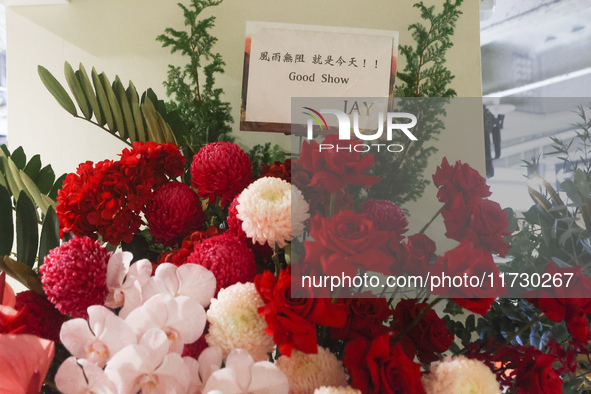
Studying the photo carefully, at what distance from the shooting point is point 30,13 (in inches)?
36.8

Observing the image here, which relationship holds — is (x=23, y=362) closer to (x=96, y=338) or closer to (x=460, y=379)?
(x=96, y=338)

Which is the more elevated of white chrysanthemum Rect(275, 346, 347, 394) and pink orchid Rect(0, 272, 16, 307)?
pink orchid Rect(0, 272, 16, 307)

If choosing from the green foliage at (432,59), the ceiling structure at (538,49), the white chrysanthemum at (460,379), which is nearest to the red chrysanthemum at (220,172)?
the white chrysanthemum at (460,379)

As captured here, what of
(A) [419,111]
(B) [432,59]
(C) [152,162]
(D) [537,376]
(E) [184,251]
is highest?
(B) [432,59]

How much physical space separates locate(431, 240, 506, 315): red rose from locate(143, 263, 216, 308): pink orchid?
0.21 metres

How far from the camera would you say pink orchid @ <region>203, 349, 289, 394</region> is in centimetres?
31

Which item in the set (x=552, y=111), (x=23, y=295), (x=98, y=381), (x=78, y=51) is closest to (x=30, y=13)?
(x=78, y=51)

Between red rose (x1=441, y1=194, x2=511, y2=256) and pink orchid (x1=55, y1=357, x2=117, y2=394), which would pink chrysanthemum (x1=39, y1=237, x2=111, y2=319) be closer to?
pink orchid (x1=55, y1=357, x2=117, y2=394)

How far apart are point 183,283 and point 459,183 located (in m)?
0.28

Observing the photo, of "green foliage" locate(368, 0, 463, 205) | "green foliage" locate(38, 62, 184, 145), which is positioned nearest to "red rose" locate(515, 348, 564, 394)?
"green foliage" locate(368, 0, 463, 205)

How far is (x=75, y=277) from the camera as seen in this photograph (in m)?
0.38

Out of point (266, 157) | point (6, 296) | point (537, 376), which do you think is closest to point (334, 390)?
point (537, 376)

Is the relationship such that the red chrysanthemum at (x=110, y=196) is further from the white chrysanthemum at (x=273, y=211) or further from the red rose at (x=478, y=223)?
the red rose at (x=478, y=223)

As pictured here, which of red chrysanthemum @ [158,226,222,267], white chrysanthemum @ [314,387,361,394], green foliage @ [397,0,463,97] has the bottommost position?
white chrysanthemum @ [314,387,361,394]
